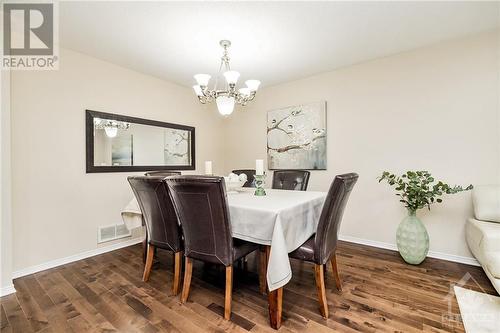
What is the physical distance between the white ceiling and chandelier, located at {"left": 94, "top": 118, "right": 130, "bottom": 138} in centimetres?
78

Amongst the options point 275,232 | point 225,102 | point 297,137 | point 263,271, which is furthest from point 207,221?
point 297,137

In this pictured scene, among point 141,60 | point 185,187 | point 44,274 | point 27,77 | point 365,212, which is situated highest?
point 141,60

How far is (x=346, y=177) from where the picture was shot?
1.54 metres

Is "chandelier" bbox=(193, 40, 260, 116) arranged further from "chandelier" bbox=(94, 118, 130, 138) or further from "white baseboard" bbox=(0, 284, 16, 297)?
"white baseboard" bbox=(0, 284, 16, 297)

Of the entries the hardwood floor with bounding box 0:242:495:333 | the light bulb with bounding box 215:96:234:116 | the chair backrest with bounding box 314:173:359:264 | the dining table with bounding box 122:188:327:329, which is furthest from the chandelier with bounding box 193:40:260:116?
the hardwood floor with bounding box 0:242:495:333

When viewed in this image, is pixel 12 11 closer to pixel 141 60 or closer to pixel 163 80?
pixel 141 60

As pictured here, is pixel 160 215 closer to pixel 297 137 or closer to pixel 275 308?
pixel 275 308

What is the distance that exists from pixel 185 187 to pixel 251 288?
112cm

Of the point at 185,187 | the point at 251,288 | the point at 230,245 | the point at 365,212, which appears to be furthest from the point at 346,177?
the point at 365,212

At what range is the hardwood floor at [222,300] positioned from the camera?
1530 mm

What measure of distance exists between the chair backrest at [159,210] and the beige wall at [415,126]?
2.32 m

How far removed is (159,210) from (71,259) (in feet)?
5.37

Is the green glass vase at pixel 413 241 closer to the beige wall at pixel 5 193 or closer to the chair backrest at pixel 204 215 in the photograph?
the chair backrest at pixel 204 215

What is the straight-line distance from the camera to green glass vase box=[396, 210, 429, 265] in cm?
238
